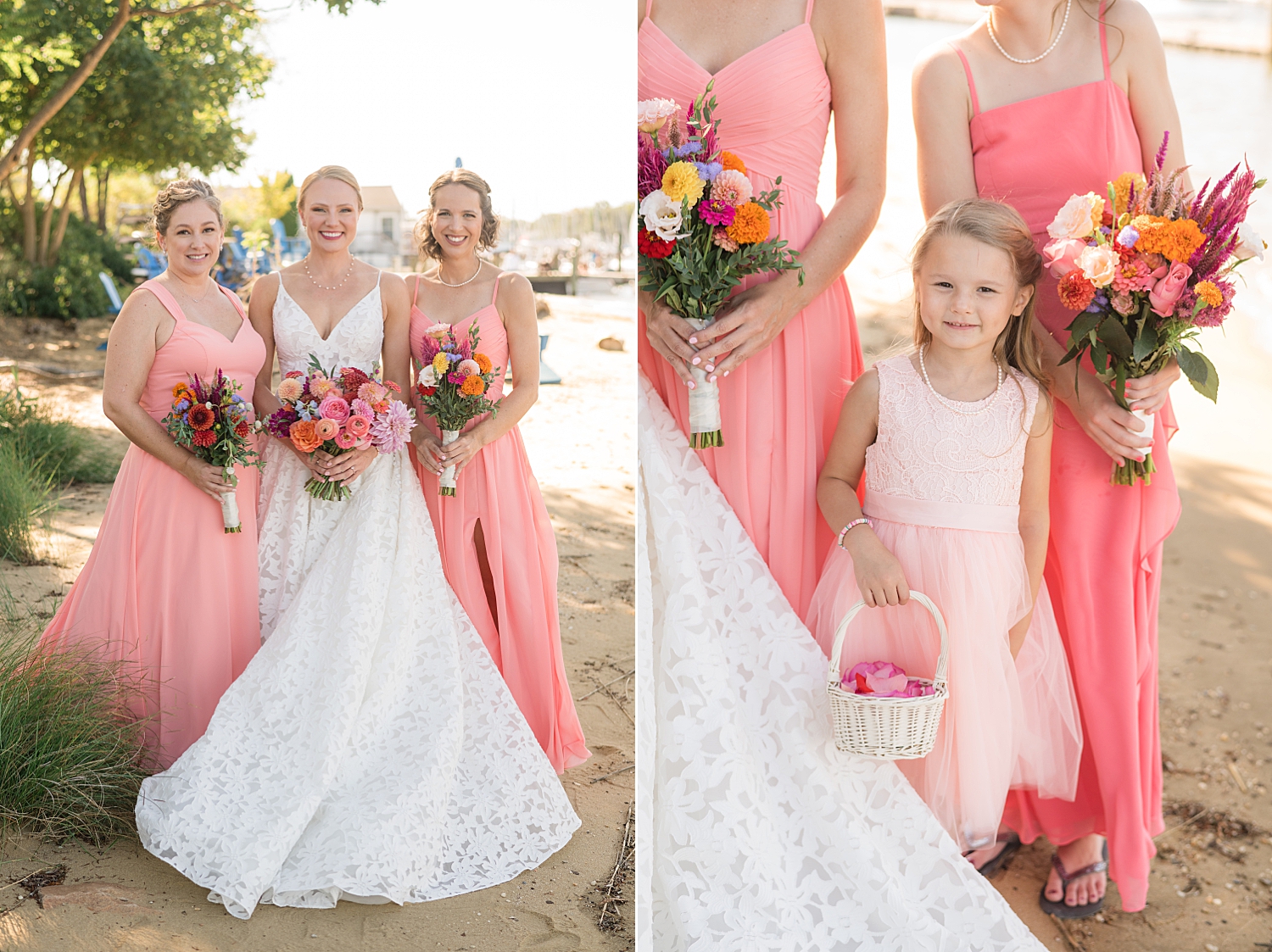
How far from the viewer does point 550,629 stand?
388 cm

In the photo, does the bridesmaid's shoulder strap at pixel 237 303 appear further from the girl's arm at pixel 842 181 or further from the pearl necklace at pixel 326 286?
the girl's arm at pixel 842 181

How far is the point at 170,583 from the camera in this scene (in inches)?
139

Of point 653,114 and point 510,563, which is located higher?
point 653,114

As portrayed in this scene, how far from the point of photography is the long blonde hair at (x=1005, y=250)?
9.18ft

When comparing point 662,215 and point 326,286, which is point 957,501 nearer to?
point 662,215

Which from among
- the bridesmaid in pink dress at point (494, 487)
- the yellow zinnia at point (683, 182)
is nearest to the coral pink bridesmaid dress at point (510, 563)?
the bridesmaid in pink dress at point (494, 487)

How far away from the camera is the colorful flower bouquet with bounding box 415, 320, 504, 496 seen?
11.2 ft

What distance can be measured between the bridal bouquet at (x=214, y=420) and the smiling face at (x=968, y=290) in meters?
2.20

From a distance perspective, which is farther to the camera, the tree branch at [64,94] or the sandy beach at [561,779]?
the tree branch at [64,94]

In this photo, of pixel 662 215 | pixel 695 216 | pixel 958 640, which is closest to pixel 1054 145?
pixel 695 216

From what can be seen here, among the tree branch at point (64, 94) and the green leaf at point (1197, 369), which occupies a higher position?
the tree branch at point (64, 94)

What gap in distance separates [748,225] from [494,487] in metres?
1.55

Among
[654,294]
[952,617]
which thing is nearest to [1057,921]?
[952,617]

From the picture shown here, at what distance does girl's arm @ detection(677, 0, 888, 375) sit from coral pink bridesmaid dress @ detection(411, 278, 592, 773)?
1136 mm
